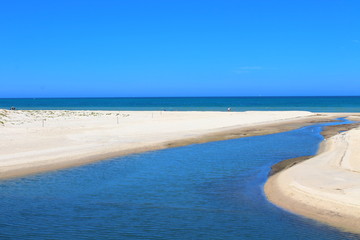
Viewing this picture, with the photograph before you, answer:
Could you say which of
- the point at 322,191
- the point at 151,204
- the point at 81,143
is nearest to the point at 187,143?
the point at 81,143

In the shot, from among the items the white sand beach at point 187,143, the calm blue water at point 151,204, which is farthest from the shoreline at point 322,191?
the calm blue water at point 151,204

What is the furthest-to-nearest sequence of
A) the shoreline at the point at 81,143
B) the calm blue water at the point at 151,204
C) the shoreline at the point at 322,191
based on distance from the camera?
the shoreline at the point at 81,143
the shoreline at the point at 322,191
the calm blue water at the point at 151,204

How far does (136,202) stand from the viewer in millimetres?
14258

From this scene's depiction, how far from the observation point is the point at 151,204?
14.0 m

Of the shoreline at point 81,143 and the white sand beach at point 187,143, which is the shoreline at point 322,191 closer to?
the white sand beach at point 187,143

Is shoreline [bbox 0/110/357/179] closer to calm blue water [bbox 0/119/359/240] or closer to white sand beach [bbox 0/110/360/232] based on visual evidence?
white sand beach [bbox 0/110/360/232]

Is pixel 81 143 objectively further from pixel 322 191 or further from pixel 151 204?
pixel 322 191

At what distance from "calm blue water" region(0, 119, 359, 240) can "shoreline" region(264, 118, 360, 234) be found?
55 cm

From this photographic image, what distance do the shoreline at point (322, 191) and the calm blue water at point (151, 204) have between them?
546 millimetres

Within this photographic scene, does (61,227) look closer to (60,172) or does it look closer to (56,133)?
(60,172)

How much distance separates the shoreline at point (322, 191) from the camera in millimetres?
12102

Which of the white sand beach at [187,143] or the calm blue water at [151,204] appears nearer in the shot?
the calm blue water at [151,204]

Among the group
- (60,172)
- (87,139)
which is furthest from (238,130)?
(60,172)

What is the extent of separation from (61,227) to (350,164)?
549 inches
